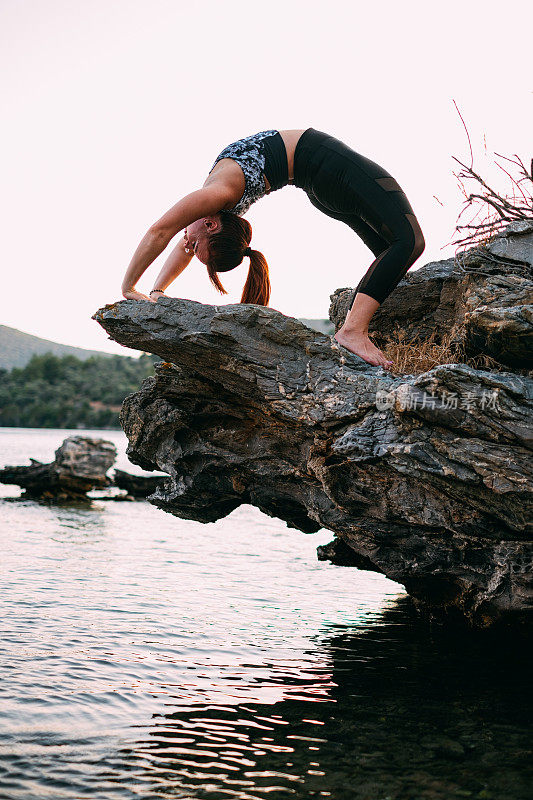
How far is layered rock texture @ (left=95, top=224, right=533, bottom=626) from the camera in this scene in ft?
17.6

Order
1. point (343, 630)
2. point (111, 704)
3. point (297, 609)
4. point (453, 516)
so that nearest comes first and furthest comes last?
1. point (111, 704)
2. point (453, 516)
3. point (343, 630)
4. point (297, 609)

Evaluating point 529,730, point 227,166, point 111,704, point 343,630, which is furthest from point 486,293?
point 111,704

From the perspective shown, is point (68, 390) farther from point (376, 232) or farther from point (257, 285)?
point (376, 232)

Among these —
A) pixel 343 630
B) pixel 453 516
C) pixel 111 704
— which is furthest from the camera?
pixel 343 630

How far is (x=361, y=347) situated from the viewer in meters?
6.71

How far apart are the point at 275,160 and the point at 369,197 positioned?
105cm

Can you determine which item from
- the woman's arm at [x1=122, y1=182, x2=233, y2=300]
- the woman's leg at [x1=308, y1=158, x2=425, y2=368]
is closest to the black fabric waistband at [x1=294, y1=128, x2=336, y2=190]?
the woman's leg at [x1=308, y1=158, x2=425, y2=368]

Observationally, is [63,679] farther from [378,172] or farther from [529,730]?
[378,172]

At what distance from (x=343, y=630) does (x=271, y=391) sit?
3.62 metres

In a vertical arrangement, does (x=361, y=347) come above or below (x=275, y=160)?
below

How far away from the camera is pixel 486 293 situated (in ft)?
22.0

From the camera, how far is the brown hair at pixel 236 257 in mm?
6859

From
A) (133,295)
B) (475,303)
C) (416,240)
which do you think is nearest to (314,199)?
(416,240)

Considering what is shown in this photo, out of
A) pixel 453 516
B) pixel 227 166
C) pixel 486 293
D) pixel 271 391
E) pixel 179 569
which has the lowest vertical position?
pixel 179 569
